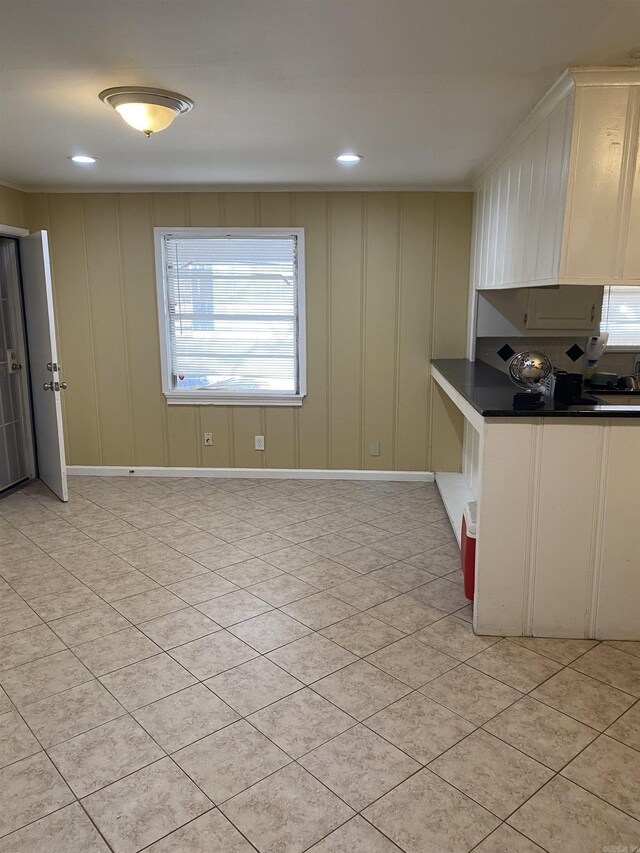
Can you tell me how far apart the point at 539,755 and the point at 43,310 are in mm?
4173

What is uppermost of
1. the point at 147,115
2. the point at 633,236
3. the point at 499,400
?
the point at 147,115

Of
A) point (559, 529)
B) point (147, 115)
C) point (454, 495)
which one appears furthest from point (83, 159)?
point (559, 529)

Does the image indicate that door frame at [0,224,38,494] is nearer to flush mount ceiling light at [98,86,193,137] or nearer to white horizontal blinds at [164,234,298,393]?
white horizontal blinds at [164,234,298,393]

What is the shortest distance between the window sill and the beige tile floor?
5.26 feet

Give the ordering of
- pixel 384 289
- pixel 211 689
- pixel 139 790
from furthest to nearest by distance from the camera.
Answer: pixel 384 289 < pixel 211 689 < pixel 139 790

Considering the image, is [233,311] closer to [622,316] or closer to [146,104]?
[146,104]

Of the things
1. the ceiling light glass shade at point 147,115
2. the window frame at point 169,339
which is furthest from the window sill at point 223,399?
the ceiling light glass shade at point 147,115

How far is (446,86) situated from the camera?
8.45 ft

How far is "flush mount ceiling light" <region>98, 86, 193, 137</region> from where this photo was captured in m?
2.64

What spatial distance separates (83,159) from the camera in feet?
12.9

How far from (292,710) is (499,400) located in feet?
5.42

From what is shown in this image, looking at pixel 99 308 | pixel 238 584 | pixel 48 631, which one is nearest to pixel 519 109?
pixel 238 584

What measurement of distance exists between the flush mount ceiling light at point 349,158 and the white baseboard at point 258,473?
245 cm

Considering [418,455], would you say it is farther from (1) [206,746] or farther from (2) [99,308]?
Result: (1) [206,746]
